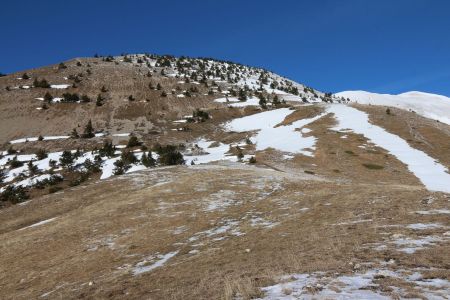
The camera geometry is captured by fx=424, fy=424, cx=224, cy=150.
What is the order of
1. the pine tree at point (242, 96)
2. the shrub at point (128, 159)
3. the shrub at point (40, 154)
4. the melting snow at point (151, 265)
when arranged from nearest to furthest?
1. the melting snow at point (151, 265)
2. the shrub at point (128, 159)
3. the shrub at point (40, 154)
4. the pine tree at point (242, 96)

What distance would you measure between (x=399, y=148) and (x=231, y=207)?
40098 millimetres

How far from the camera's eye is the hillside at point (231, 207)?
11.7 m

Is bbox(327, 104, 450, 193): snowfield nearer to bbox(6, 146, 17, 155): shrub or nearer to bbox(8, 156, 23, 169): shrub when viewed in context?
bbox(8, 156, 23, 169): shrub

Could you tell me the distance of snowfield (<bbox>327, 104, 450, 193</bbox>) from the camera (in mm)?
43281

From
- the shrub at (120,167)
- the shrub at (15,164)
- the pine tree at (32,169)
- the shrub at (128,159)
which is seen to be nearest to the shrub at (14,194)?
the pine tree at (32,169)

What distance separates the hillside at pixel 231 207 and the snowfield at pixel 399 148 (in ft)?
1.09

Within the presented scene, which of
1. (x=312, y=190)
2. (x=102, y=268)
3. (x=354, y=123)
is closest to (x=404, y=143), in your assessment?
(x=354, y=123)

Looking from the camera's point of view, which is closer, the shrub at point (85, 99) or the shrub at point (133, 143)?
the shrub at point (133, 143)

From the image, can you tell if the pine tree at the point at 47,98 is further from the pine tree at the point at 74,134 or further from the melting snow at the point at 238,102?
the melting snow at the point at 238,102

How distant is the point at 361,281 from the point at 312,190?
64.9 feet

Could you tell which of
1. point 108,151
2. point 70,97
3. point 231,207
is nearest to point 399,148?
point 231,207

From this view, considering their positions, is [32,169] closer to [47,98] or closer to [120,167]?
[120,167]

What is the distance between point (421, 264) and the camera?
10812 millimetres

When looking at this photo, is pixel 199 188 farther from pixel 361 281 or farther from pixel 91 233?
pixel 361 281
